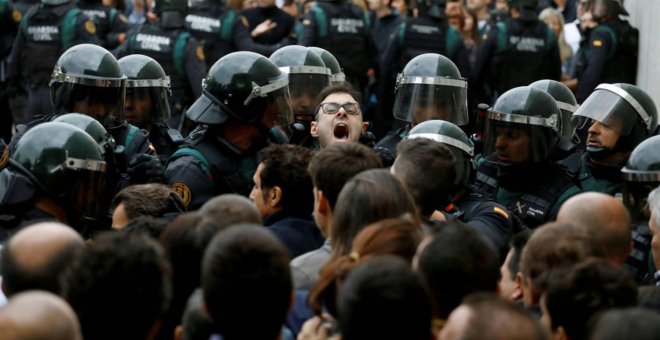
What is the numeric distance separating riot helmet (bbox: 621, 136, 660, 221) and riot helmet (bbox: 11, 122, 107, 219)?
2.73m

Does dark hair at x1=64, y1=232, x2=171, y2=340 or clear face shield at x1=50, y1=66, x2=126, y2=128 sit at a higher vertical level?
dark hair at x1=64, y1=232, x2=171, y2=340

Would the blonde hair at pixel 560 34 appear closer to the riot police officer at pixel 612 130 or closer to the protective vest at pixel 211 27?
the protective vest at pixel 211 27

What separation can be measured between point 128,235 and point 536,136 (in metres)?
4.14

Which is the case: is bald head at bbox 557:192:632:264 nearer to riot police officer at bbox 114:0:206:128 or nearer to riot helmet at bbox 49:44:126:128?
riot helmet at bbox 49:44:126:128

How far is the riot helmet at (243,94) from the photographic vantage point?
283 inches

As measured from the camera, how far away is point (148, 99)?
895 centimetres

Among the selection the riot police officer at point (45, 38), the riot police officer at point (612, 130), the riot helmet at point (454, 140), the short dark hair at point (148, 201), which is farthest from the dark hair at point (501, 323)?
the riot police officer at point (45, 38)

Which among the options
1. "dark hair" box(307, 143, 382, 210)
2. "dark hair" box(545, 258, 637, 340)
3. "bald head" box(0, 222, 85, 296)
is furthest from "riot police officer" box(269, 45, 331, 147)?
"dark hair" box(545, 258, 637, 340)

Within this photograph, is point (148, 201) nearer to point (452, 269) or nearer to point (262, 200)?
point (262, 200)

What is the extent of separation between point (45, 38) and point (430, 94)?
22.0 feet

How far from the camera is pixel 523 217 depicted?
7531 mm

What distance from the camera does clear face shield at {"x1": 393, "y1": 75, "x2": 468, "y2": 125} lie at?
869 centimetres

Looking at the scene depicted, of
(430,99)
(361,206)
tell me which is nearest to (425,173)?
(361,206)

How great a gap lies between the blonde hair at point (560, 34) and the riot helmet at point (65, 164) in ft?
31.4
